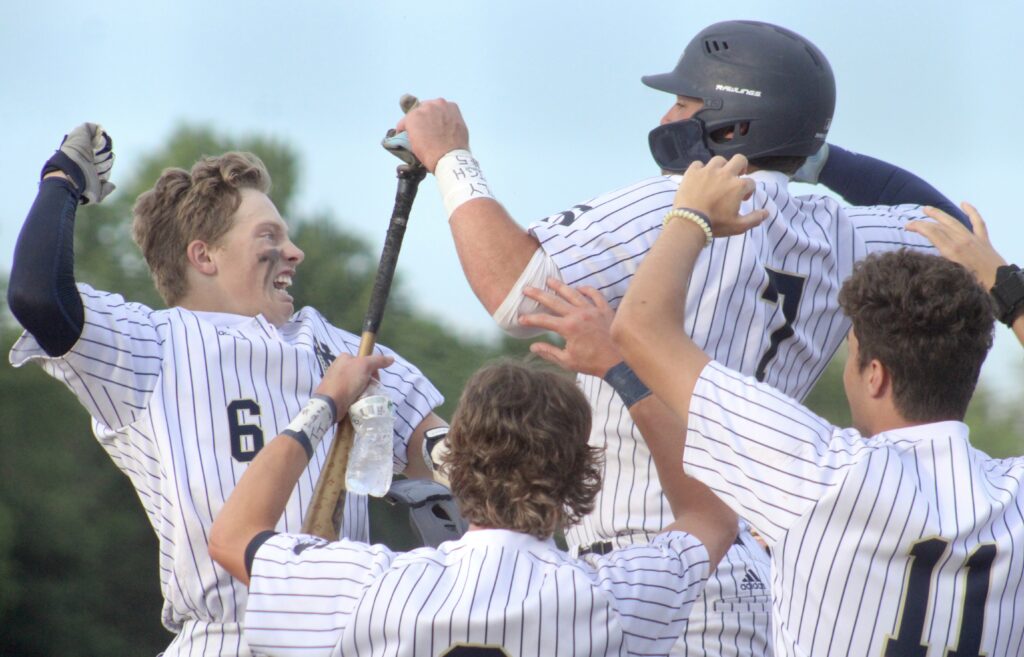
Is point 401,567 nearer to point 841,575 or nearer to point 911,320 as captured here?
point 841,575

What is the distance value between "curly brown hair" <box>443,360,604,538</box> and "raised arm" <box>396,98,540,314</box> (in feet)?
1.12

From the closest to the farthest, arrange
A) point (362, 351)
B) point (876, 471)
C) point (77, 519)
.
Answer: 1. point (876, 471)
2. point (362, 351)
3. point (77, 519)

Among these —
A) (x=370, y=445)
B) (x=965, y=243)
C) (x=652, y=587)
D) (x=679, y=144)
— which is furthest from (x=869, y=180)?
(x=652, y=587)

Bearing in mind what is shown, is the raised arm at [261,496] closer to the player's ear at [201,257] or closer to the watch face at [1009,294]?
the player's ear at [201,257]

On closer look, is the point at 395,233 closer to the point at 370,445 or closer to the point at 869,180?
the point at 370,445

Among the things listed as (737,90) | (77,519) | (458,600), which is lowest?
(458,600)

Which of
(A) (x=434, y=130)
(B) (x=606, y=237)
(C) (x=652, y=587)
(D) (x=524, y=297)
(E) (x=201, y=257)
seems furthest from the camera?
(E) (x=201, y=257)

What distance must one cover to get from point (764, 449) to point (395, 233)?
1.24m

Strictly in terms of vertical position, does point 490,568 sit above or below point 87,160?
below

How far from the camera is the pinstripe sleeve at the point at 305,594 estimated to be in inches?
107

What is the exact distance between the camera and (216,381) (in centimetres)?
383

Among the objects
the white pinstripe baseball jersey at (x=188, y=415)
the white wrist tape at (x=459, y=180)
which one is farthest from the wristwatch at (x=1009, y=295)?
the white pinstripe baseball jersey at (x=188, y=415)

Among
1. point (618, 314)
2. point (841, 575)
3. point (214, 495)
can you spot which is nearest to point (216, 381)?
point (214, 495)

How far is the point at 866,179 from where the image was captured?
4.21 meters
